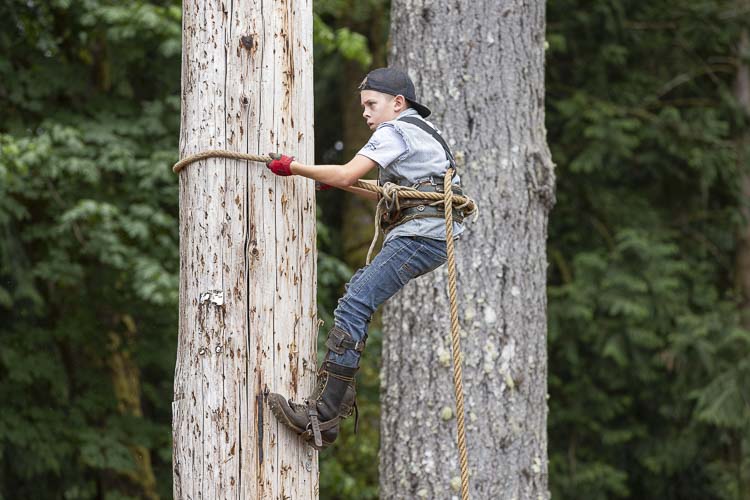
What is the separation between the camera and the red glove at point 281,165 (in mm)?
3158

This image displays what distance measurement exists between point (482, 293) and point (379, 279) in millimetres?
1945

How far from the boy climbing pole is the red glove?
3.2 inches

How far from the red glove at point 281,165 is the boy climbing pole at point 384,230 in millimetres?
82

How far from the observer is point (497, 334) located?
530cm

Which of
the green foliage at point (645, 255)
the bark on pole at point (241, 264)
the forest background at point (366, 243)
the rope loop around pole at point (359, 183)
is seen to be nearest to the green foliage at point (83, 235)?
the forest background at point (366, 243)

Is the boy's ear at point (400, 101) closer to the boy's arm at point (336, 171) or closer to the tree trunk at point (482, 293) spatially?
the boy's arm at point (336, 171)

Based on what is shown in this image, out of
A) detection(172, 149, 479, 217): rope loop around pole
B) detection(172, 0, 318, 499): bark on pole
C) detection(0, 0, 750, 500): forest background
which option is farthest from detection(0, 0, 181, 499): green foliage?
detection(172, 0, 318, 499): bark on pole

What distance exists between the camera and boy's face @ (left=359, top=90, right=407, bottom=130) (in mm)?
3527

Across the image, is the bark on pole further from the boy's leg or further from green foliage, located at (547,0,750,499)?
green foliage, located at (547,0,750,499)

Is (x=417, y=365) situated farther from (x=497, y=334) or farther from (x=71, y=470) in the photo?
(x=71, y=470)

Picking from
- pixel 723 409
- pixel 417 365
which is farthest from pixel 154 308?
pixel 723 409

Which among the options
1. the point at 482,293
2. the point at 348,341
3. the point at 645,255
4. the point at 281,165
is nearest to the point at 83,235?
the point at 482,293

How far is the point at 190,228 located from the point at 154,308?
640 cm

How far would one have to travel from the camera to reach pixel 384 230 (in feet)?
11.9
